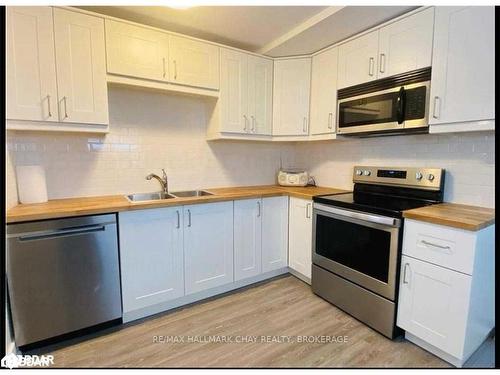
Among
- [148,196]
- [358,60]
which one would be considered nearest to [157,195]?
[148,196]

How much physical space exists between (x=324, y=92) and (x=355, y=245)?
1.49 meters

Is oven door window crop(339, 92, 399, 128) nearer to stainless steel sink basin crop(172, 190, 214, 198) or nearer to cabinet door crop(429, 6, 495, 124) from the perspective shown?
cabinet door crop(429, 6, 495, 124)

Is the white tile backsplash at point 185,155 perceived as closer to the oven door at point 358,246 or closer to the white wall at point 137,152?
the white wall at point 137,152

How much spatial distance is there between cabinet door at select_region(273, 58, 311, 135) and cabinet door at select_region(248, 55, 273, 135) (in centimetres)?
7

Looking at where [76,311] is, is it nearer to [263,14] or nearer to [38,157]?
[38,157]

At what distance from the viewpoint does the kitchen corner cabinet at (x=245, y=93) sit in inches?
99.0

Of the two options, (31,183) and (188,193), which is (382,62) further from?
(31,183)

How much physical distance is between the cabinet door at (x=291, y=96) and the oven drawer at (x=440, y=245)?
146 centimetres

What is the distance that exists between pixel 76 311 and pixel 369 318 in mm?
2015

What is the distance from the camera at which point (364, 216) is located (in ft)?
6.21

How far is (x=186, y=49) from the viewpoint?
2.26 metres

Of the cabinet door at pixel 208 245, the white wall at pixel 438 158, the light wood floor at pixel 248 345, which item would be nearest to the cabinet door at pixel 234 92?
the cabinet door at pixel 208 245

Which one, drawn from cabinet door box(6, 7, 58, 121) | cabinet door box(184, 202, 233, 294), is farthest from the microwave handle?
cabinet door box(6, 7, 58, 121)
